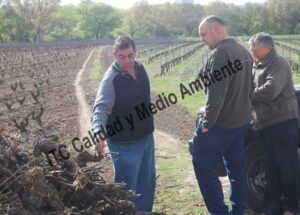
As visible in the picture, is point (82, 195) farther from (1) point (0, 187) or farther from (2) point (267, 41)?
(2) point (267, 41)

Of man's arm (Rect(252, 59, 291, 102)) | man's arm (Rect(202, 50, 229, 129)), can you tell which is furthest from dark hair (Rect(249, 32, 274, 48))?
man's arm (Rect(202, 50, 229, 129))

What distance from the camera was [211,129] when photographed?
4754 mm

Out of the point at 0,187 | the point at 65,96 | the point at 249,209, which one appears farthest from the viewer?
the point at 65,96

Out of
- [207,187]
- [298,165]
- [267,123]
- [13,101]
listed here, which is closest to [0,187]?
[207,187]

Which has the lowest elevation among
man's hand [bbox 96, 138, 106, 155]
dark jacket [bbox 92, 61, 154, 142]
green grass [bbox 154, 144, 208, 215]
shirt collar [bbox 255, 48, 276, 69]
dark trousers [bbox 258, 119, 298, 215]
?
green grass [bbox 154, 144, 208, 215]

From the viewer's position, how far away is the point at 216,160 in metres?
4.93

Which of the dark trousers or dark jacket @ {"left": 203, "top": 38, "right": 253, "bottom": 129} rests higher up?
dark jacket @ {"left": 203, "top": 38, "right": 253, "bottom": 129}

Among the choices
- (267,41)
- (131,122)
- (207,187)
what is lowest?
(207,187)

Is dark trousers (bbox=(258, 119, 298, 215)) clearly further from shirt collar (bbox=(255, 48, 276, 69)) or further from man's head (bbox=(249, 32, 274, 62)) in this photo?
man's head (bbox=(249, 32, 274, 62))

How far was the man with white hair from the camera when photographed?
480 cm

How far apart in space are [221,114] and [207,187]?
2.55 feet

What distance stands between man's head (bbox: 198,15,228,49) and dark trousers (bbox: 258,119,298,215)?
105 cm

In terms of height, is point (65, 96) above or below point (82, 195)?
below

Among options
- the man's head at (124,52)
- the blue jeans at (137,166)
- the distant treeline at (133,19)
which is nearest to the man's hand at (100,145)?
the blue jeans at (137,166)
